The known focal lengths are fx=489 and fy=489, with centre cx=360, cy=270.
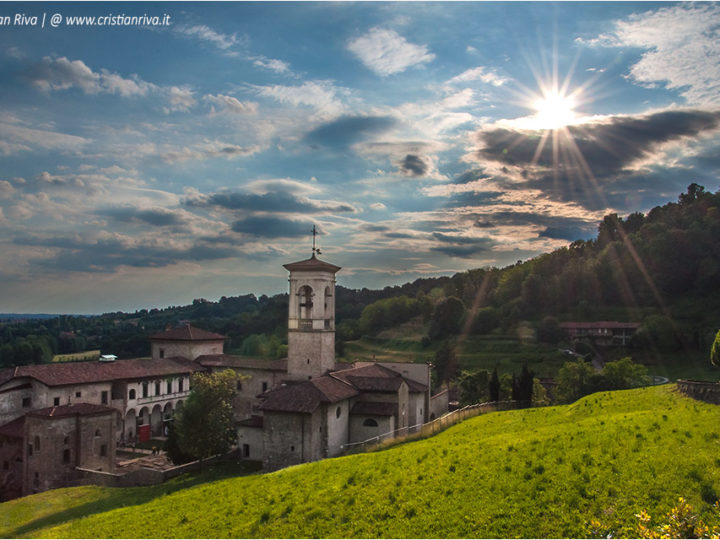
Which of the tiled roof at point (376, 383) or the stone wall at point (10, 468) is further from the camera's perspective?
the tiled roof at point (376, 383)

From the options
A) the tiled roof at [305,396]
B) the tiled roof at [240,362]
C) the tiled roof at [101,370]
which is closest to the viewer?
the tiled roof at [305,396]

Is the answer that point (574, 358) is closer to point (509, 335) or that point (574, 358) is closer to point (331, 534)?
point (509, 335)

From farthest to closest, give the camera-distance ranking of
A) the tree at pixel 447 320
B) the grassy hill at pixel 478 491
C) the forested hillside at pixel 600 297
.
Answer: the tree at pixel 447 320 < the forested hillside at pixel 600 297 < the grassy hill at pixel 478 491

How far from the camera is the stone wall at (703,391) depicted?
20.3m

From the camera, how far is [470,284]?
136000 mm

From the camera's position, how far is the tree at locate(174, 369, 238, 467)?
30.8 metres

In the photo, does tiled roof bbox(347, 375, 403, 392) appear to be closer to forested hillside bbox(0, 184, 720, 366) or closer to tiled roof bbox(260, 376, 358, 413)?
tiled roof bbox(260, 376, 358, 413)

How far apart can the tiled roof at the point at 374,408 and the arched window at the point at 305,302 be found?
8101mm

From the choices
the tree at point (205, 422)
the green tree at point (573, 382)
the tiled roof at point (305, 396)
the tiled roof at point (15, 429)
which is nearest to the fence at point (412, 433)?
the tiled roof at point (305, 396)

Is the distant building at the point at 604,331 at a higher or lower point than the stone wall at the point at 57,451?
higher

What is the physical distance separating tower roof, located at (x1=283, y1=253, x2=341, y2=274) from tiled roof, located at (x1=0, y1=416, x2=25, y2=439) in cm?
2071

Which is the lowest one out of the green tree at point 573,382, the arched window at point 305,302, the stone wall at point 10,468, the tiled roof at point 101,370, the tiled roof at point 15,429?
the stone wall at point 10,468

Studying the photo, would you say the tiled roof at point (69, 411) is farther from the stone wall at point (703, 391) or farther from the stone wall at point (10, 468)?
the stone wall at point (703, 391)

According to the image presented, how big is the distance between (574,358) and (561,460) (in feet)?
213
